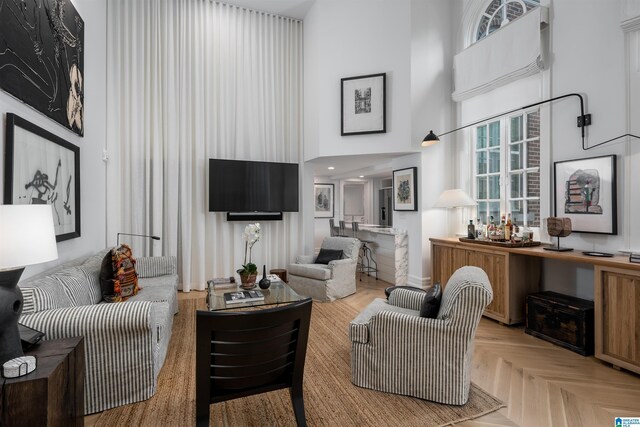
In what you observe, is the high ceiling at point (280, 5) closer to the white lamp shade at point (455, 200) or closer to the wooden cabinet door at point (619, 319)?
the white lamp shade at point (455, 200)

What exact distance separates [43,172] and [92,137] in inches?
56.5

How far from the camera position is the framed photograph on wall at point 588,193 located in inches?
118

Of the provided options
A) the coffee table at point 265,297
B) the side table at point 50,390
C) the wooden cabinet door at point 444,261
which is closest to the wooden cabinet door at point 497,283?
the wooden cabinet door at point 444,261

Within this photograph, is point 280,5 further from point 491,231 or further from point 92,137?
point 491,231

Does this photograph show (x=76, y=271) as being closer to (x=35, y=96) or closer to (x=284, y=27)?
(x=35, y=96)

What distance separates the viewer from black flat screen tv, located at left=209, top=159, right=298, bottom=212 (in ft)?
15.9

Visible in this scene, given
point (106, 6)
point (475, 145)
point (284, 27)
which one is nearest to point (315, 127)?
point (284, 27)

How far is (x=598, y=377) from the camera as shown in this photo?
2.48 metres

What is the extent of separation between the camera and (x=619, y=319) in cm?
252

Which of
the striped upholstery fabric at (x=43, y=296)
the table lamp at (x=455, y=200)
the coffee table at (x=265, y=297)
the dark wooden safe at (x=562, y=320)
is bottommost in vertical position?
the dark wooden safe at (x=562, y=320)

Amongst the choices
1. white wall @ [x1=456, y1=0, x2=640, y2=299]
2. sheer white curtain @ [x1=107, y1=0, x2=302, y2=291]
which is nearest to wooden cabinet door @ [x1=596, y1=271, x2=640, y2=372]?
white wall @ [x1=456, y1=0, x2=640, y2=299]

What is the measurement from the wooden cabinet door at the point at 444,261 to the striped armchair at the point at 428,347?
1.90m

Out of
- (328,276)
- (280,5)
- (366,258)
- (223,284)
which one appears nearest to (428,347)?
(223,284)

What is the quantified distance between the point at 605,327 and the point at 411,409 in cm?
187
